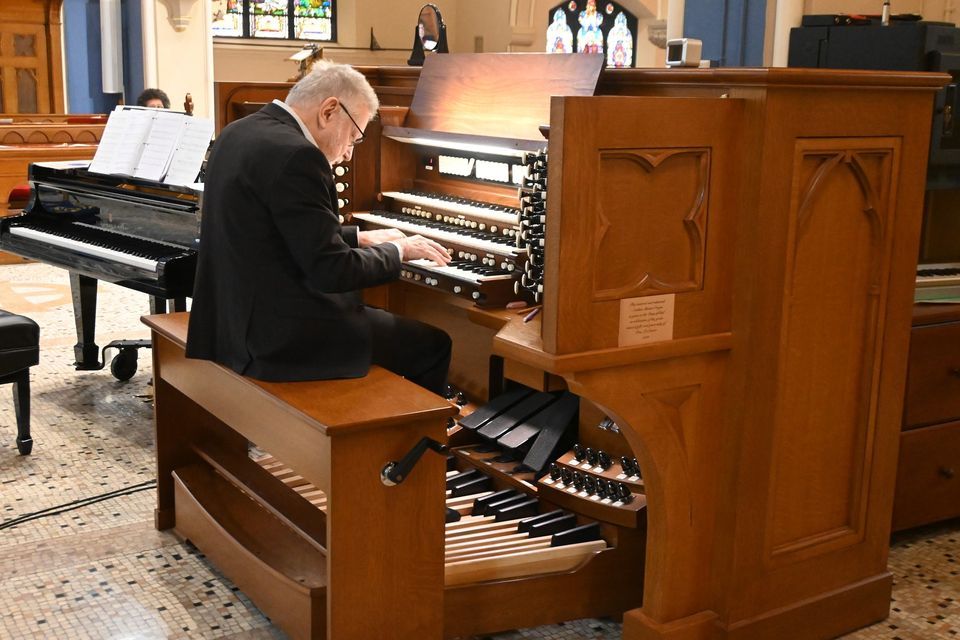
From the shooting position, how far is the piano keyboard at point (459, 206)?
3.49 m

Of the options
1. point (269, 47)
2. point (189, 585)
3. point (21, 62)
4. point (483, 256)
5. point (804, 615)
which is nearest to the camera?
point (804, 615)

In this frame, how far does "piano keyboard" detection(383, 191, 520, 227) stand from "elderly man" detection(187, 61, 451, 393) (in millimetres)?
567

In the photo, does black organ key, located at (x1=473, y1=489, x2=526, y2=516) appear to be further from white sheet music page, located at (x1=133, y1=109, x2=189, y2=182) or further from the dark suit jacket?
white sheet music page, located at (x1=133, y1=109, x2=189, y2=182)

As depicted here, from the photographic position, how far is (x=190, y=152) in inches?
177

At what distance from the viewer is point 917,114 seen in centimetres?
274

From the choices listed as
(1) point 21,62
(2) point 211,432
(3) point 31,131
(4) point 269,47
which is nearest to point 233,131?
(2) point 211,432

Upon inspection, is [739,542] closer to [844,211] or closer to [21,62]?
[844,211]

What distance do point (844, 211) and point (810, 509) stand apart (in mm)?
764

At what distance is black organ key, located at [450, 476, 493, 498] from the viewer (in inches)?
134

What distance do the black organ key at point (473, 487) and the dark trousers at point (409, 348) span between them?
1.11 feet

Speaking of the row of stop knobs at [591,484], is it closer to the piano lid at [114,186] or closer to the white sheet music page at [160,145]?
the piano lid at [114,186]

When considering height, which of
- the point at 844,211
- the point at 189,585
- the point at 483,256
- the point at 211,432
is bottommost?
the point at 189,585

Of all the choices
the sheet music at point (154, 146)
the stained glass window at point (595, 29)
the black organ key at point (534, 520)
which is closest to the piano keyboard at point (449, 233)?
the black organ key at point (534, 520)

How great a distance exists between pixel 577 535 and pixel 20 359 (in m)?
2.31
